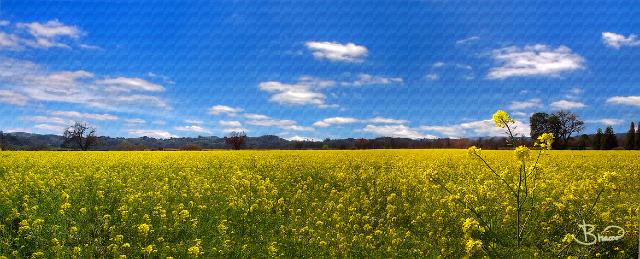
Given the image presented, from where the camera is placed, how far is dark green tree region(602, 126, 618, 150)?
6128 centimetres

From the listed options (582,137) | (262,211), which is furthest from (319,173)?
(582,137)

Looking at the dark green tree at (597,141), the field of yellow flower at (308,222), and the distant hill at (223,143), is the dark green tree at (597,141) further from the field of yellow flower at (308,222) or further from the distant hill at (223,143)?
the field of yellow flower at (308,222)

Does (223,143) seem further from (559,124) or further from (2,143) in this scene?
(559,124)

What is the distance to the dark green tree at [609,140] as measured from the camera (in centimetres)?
6128

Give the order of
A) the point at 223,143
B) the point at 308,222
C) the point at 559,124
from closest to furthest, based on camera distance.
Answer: the point at 308,222 → the point at 559,124 → the point at 223,143

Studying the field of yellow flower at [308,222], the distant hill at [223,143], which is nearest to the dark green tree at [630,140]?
the distant hill at [223,143]

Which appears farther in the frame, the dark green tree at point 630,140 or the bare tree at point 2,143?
the dark green tree at point 630,140

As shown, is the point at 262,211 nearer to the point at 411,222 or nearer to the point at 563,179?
the point at 411,222

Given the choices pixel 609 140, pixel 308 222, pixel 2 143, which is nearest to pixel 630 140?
pixel 609 140

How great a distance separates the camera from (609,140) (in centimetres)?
6150

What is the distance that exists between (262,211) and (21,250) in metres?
5.15

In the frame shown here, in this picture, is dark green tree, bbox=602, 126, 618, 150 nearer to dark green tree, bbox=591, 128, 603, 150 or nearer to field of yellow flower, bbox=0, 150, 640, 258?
dark green tree, bbox=591, 128, 603, 150

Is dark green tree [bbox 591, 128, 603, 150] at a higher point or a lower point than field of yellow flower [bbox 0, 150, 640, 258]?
higher

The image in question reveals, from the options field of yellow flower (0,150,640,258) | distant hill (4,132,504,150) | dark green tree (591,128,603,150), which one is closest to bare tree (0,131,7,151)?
distant hill (4,132,504,150)
